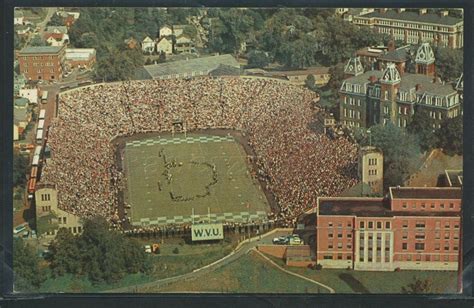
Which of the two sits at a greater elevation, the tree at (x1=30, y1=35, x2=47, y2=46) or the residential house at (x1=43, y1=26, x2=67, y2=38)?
the residential house at (x1=43, y1=26, x2=67, y2=38)

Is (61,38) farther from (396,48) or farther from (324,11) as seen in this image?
(396,48)

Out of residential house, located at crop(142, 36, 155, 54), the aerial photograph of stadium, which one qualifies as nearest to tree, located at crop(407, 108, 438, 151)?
the aerial photograph of stadium

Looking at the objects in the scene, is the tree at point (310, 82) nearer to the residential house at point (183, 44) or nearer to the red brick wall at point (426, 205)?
the residential house at point (183, 44)

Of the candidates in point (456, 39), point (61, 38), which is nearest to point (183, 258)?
point (61, 38)

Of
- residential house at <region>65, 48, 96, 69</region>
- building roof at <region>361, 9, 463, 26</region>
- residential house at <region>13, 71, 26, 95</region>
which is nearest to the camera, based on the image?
building roof at <region>361, 9, 463, 26</region>

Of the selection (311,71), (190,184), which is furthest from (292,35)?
(190,184)

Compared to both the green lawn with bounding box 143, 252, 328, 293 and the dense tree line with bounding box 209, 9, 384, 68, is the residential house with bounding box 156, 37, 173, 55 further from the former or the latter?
the green lawn with bounding box 143, 252, 328, 293
